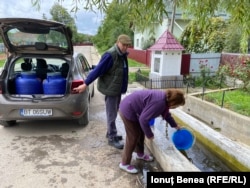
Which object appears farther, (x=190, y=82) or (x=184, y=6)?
(x=190, y=82)

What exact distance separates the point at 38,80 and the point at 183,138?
3.12 meters

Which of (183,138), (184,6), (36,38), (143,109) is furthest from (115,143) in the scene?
(36,38)

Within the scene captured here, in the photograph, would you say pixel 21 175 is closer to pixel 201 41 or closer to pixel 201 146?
pixel 201 146

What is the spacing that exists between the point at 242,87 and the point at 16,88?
279 inches

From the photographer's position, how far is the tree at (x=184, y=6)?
7.23 ft

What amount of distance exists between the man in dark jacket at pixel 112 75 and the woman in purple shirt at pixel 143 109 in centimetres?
74

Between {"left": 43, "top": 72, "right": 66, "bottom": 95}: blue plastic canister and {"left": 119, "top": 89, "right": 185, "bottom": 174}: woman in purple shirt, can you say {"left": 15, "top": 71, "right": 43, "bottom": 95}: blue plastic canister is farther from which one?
{"left": 119, "top": 89, "right": 185, "bottom": 174}: woman in purple shirt

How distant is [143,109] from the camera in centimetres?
284

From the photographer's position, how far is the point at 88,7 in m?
2.21

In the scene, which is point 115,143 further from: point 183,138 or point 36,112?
point 36,112

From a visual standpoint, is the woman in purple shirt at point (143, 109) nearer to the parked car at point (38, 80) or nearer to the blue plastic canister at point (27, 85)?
the parked car at point (38, 80)

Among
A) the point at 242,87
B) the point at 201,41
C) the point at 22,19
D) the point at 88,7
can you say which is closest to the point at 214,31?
Answer: the point at 201,41

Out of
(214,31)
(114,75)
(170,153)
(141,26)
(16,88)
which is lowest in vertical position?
(170,153)

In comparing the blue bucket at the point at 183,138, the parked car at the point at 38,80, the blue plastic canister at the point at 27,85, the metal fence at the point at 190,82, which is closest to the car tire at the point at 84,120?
the parked car at the point at 38,80
